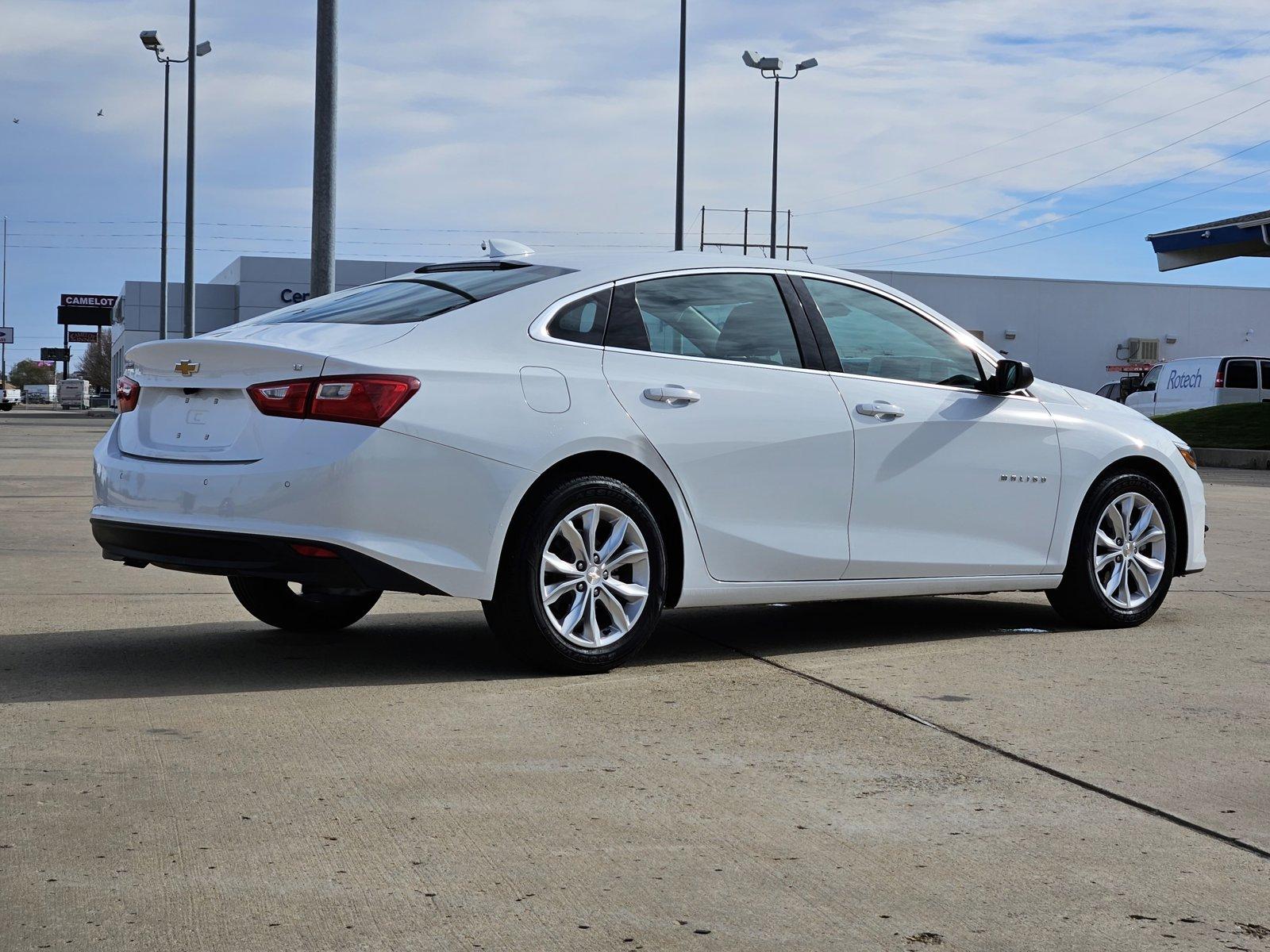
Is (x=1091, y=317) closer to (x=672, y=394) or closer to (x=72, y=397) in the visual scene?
(x=672, y=394)

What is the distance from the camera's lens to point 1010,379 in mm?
6754

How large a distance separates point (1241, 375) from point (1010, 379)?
28.5 meters

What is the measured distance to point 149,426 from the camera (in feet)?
18.5

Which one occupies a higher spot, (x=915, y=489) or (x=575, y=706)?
(x=915, y=489)

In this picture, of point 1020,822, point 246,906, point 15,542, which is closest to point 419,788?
point 246,906

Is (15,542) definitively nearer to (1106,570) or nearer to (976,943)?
(1106,570)

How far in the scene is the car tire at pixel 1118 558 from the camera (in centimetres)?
711

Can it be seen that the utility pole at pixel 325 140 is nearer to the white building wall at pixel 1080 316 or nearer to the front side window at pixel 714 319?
the front side window at pixel 714 319

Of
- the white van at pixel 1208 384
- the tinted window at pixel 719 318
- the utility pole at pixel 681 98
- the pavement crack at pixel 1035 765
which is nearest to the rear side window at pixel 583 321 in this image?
the tinted window at pixel 719 318

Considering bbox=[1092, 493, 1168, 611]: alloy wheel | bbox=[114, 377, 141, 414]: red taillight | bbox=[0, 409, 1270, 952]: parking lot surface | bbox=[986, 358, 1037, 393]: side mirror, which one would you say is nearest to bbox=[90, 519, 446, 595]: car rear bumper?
bbox=[0, 409, 1270, 952]: parking lot surface

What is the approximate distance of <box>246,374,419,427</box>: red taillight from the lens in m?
5.16

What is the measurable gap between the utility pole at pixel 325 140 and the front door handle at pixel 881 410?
6.08 metres

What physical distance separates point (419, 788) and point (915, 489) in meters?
3.04

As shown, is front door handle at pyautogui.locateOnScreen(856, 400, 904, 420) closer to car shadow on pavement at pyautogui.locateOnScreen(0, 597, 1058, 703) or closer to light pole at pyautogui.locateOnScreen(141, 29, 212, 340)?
car shadow on pavement at pyautogui.locateOnScreen(0, 597, 1058, 703)
